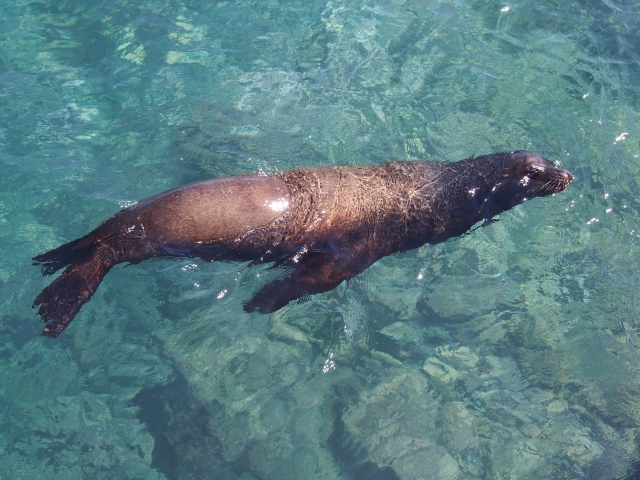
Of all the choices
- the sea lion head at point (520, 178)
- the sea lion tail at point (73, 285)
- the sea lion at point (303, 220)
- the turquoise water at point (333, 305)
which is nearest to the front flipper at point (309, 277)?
the sea lion at point (303, 220)

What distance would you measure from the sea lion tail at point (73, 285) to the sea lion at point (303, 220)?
0.03 feet

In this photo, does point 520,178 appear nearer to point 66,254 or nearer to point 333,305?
point 333,305

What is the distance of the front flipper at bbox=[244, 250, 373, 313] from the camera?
5633mm

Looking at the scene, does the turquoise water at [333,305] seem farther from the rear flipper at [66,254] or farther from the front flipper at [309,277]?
the rear flipper at [66,254]

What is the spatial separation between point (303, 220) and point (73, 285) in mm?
2528

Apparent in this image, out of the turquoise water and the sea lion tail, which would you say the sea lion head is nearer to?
the turquoise water

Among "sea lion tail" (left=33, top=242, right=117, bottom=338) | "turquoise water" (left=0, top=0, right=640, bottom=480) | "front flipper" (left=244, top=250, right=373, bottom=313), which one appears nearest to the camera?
"sea lion tail" (left=33, top=242, right=117, bottom=338)

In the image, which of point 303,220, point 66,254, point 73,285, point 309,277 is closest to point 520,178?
point 303,220

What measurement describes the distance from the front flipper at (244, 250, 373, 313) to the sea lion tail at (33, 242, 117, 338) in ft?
5.81

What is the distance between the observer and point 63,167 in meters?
8.06

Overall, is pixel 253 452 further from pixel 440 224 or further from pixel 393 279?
pixel 440 224

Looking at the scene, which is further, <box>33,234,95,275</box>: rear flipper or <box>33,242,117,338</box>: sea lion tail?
<box>33,234,95,275</box>: rear flipper

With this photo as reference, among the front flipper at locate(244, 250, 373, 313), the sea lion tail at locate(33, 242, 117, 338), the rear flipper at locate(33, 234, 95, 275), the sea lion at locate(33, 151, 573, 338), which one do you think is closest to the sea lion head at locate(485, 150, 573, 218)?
the sea lion at locate(33, 151, 573, 338)

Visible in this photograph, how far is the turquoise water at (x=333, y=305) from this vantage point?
20.8ft
